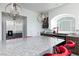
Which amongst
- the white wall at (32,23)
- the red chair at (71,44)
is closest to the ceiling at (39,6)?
the white wall at (32,23)

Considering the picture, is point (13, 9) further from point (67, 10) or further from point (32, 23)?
point (67, 10)

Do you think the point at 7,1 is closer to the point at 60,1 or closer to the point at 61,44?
the point at 60,1

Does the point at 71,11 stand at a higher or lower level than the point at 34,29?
higher

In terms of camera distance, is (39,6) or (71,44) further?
(71,44)

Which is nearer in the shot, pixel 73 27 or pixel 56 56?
pixel 56 56

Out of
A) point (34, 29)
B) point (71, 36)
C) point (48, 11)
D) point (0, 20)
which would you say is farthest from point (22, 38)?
point (71, 36)

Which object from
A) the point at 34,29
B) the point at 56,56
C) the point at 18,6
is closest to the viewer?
the point at 56,56

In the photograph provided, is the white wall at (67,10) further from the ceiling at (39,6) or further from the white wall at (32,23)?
the white wall at (32,23)

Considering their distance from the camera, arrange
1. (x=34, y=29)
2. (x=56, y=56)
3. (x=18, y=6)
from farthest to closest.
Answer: (x=34, y=29) → (x=18, y=6) → (x=56, y=56)

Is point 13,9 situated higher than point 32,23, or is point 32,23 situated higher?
point 13,9

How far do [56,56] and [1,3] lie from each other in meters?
0.75

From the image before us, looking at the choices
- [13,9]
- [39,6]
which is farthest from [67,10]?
[13,9]

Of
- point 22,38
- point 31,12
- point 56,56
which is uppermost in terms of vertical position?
point 31,12

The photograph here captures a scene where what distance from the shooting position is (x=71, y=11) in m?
1.15
